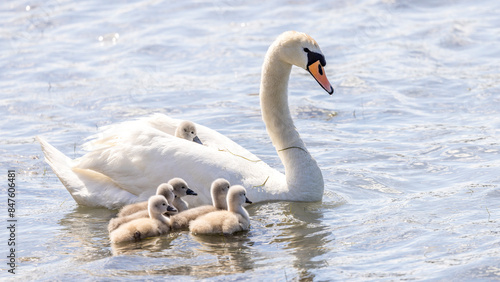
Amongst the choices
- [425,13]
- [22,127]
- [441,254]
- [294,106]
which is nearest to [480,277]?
[441,254]

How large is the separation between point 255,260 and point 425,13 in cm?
1304

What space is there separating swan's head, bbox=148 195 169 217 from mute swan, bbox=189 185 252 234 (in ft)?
0.94

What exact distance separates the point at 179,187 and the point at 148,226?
0.65 meters

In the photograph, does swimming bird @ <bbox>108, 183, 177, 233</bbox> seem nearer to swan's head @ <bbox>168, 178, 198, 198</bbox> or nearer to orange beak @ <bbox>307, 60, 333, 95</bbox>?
swan's head @ <bbox>168, 178, 198, 198</bbox>

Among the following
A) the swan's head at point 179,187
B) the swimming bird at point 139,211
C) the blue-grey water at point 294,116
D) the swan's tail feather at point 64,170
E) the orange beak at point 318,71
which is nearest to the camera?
the blue-grey water at point 294,116

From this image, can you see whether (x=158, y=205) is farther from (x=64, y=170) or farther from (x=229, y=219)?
(x=64, y=170)

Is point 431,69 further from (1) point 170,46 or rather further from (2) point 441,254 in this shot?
(2) point 441,254

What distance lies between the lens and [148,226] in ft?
24.0

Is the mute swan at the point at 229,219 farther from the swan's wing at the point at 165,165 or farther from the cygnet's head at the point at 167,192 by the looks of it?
the swan's wing at the point at 165,165

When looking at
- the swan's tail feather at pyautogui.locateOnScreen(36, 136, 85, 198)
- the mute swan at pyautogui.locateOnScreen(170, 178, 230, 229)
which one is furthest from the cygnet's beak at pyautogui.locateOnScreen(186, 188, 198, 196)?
the swan's tail feather at pyautogui.locateOnScreen(36, 136, 85, 198)

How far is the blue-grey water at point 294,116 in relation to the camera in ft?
22.3

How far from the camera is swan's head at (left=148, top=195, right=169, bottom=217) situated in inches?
291

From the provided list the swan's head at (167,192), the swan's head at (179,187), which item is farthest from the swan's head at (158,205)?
the swan's head at (179,187)

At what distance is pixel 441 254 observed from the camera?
21.9ft
